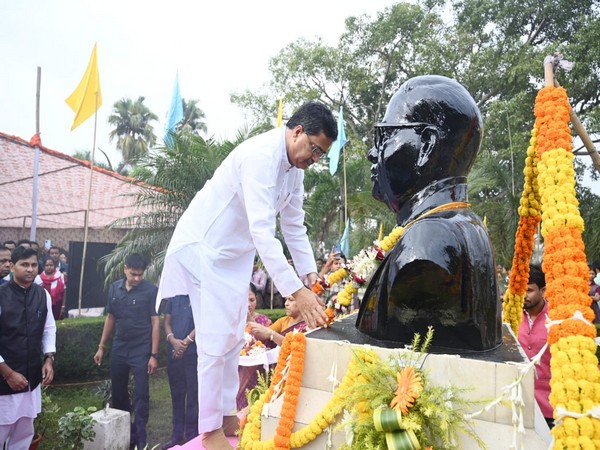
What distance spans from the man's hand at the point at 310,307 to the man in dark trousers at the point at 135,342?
3.15m

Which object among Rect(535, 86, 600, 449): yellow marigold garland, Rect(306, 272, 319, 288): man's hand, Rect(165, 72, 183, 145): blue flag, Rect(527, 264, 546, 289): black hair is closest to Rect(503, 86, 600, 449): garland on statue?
Rect(535, 86, 600, 449): yellow marigold garland

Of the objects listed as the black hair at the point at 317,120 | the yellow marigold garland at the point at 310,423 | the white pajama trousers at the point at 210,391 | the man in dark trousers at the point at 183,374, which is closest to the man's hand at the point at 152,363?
the man in dark trousers at the point at 183,374

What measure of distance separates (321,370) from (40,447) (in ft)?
14.3

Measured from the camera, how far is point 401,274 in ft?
5.82

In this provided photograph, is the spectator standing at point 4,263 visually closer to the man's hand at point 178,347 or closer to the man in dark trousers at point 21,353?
the man in dark trousers at point 21,353

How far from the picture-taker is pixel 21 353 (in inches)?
145

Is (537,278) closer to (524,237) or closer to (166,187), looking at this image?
(524,237)

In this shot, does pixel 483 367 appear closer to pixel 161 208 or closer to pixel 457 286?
pixel 457 286

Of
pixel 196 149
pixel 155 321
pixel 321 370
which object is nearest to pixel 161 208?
pixel 196 149

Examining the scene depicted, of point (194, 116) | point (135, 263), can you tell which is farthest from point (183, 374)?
point (194, 116)

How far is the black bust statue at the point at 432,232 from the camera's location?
1752 millimetres

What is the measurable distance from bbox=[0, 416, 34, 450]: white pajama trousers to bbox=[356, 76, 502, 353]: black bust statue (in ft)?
10.8

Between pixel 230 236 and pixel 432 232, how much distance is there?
1.16 meters

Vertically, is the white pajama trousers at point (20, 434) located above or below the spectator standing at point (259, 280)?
below
